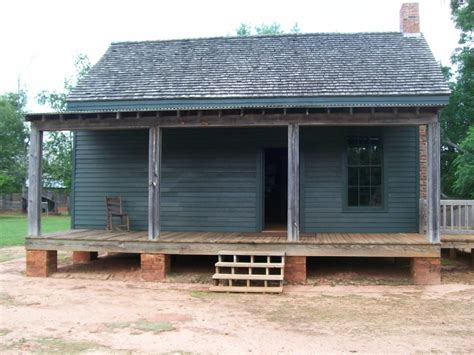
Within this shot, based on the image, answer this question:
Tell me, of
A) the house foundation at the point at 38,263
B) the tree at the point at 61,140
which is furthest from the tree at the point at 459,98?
the tree at the point at 61,140

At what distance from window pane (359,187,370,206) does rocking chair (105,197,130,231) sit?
552 cm

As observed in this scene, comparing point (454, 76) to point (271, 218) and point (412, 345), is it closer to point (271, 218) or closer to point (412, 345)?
point (271, 218)

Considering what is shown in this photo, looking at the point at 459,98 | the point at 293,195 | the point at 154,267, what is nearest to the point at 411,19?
the point at 293,195

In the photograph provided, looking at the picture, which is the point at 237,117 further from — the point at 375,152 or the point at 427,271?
the point at 427,271

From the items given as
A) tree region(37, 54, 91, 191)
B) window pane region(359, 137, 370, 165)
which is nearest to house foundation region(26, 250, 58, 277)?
window pane region(359, 137, 370, 165)

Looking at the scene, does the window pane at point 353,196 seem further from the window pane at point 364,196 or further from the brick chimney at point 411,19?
the brick chimney at point 411,19

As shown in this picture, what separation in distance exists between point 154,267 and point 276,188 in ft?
17.5

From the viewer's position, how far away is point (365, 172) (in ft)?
38.4

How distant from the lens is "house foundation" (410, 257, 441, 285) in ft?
31.3

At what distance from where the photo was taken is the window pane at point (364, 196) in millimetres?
11672

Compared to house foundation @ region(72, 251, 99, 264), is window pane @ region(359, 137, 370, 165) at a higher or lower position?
higher

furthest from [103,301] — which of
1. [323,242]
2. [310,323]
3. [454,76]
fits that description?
[454,76]

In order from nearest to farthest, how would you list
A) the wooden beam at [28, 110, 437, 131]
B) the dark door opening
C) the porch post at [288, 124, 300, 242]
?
the wooden beam at [28, 110, 437, 131] → the porch post at [288, 124, 300, 242] → the dark door opening

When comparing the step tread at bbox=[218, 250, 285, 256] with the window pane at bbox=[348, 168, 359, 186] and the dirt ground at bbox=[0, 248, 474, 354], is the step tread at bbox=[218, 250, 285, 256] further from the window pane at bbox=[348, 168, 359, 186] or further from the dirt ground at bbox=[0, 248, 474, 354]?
the window pane at bbox=[348, 168, 359, 186]
